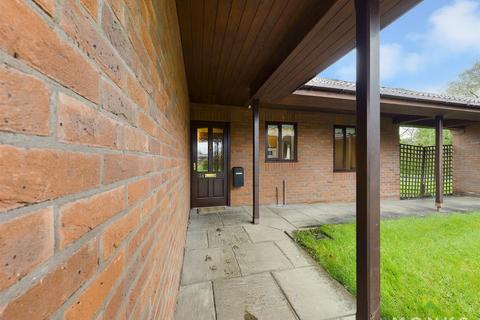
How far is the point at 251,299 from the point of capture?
191 cm

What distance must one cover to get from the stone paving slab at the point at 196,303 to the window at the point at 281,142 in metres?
4.08

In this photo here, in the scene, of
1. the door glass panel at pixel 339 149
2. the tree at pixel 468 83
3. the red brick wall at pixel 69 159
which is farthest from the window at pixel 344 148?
the tree at pixel 468 83

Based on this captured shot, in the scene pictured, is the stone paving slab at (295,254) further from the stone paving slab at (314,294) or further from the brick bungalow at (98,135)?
the brick bungalow at (98,135)

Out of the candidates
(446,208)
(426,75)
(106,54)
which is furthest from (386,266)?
(426,75)

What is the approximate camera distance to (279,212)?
4.94m

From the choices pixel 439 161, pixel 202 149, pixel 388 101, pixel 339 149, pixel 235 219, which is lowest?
pixel 235 219

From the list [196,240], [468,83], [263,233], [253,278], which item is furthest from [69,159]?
[468,83]

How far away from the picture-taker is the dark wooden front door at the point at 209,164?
5.25m

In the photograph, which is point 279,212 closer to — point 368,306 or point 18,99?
point 368,306

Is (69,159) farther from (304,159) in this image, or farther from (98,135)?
(304,159)

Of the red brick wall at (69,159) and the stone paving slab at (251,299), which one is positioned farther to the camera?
the stone paving slab at (251,299)

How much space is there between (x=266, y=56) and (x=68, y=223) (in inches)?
118

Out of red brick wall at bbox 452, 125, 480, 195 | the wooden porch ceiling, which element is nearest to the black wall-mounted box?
the wooden porch ceiling

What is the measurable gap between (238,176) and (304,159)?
2.16 m
